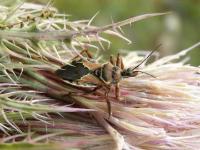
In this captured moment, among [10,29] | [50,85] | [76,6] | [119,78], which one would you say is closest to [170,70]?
[119,78]

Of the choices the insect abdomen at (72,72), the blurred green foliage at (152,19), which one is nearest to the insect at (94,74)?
the insect abdomen at (72,72)

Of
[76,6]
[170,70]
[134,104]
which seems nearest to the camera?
[134,104]

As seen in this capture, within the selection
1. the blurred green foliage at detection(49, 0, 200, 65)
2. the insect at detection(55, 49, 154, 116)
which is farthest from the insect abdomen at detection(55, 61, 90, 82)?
the blurred green foliage at detection(49, 0, 200, 65)

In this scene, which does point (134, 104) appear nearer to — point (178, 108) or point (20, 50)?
point (178, 108)

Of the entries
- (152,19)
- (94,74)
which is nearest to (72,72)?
(94,74)

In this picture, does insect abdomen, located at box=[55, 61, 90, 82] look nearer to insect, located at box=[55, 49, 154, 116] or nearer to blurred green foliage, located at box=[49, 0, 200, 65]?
insect, located at box=[55, 49, 154, 116]
